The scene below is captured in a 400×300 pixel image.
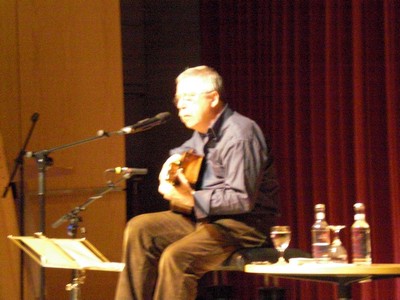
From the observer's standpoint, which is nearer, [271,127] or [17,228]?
[17,228]

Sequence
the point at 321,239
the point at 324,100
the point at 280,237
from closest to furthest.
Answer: the point at 280,237, the point at 321,239, the point at 324,100

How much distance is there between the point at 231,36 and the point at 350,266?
2.95 m

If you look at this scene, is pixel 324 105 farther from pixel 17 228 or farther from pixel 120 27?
pixel 17 228

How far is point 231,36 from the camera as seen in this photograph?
575 cm

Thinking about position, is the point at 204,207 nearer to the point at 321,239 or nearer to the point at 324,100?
the point at 321,239

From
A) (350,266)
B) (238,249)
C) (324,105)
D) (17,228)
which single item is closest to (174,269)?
A: (238,249)

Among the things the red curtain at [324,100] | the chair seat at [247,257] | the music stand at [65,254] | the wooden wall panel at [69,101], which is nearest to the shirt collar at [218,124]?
the chair seat at [247,257]

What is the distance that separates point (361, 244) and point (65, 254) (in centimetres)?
134

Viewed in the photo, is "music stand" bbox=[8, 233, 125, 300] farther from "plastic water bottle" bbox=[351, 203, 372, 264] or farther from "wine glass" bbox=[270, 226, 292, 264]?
"plastic water bottle" bbox=[351, 203, 372, 264]

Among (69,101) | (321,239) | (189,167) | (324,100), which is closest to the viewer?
(321,239)

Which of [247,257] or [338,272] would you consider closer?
[338,272]

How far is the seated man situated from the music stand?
38 cm

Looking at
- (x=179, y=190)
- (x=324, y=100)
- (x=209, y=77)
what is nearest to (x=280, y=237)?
(x=179, y=190)

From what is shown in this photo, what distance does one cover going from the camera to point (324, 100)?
16.4 ft
